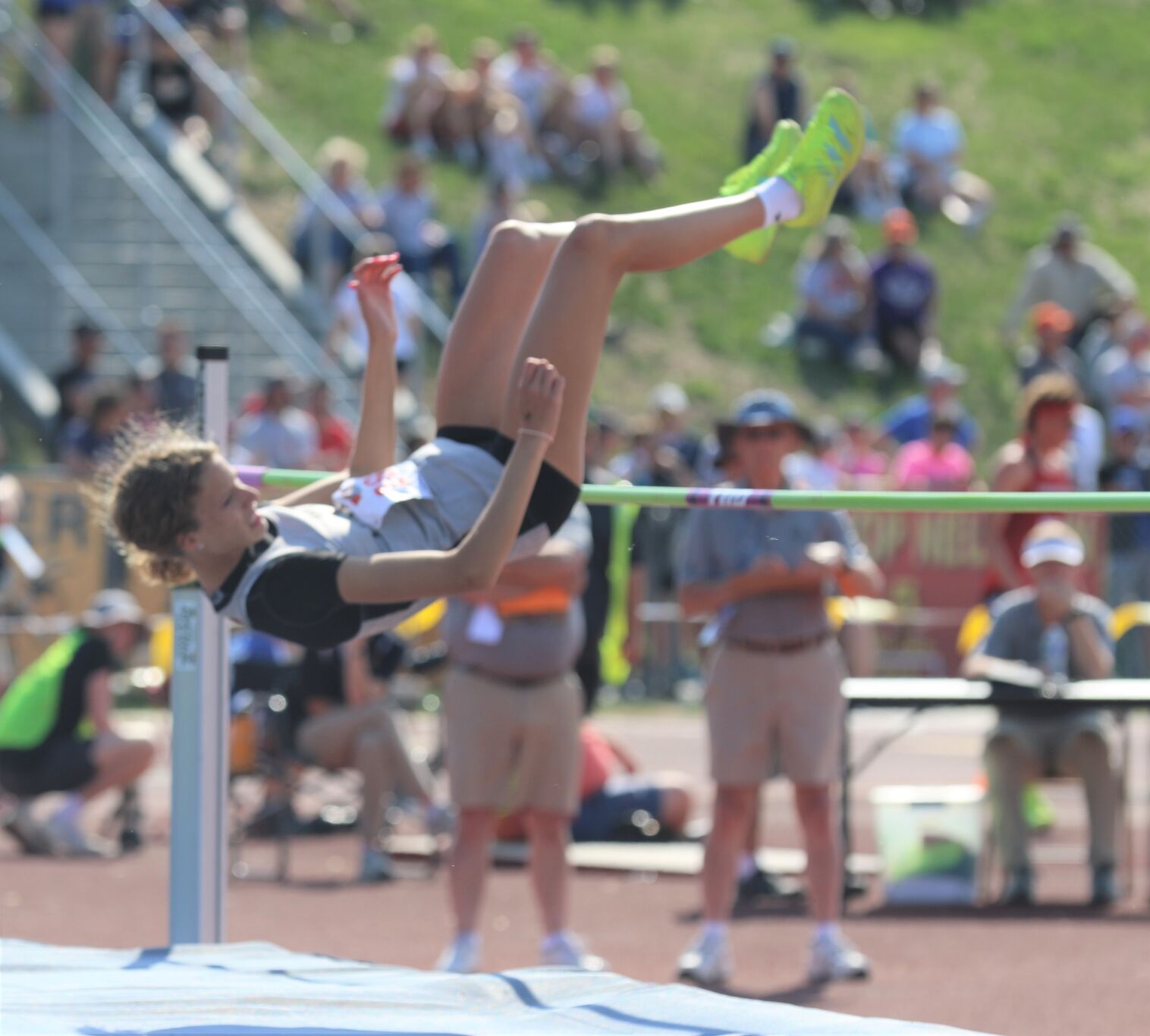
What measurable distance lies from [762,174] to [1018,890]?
3666 mm

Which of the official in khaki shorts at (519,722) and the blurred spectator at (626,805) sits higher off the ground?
the official in khaki shorts at (519,722)

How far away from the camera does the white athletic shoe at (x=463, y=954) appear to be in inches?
267

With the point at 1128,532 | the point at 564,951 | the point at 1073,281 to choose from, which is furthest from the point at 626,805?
the point at 1073,281

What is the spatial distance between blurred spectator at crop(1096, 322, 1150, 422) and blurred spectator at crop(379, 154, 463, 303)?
5.08 metres

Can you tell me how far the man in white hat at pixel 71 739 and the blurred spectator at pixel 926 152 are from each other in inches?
515

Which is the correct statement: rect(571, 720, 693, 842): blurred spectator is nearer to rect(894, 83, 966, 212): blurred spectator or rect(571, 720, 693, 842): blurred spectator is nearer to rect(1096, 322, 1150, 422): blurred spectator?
rect(1096, 322, 1150, 422): blurred spectator

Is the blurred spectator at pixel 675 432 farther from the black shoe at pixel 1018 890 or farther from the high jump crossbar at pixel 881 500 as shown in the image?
the high jump crossbar at pixel 881 500

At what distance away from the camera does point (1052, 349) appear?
15.7 meters

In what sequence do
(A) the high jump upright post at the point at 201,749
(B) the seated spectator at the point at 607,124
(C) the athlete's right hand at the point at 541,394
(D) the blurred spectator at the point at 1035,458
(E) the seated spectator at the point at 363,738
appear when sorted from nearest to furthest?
(C) the athlete's right hand at the point at 541,394 < (A) the high jump upright post at the point at 201,749 < (D) the blurred spectator at the point at 1035,458 < (E) the seated spectator at the point at 363,738 < (B) the seated spectator at the point at 607,124

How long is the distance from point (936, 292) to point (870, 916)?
37.8 ft

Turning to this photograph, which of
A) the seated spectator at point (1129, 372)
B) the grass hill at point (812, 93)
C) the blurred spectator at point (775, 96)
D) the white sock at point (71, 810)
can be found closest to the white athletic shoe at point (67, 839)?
the white sock at point (71, 810)

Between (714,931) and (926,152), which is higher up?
(926,152)

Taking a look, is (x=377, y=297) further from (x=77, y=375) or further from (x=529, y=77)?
(x=529, y=77)

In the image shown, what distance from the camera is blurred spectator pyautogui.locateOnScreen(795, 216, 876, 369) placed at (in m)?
18.4
